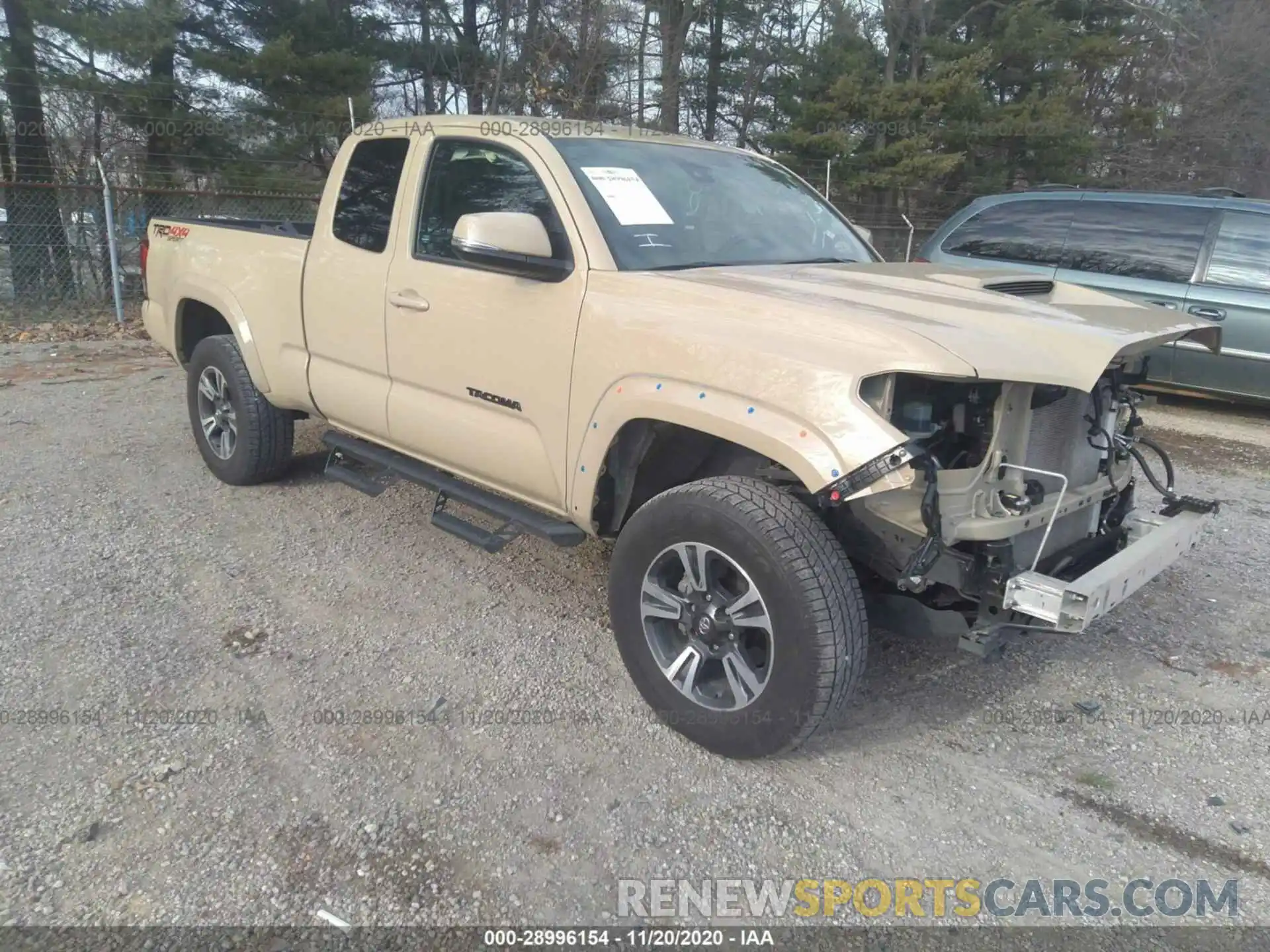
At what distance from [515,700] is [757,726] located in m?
0.93

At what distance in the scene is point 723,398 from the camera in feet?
9.09

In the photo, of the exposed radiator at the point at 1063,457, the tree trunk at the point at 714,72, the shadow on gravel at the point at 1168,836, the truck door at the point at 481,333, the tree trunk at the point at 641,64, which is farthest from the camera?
the tree trunk at the point at 714,72

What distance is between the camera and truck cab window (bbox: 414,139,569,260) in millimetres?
3588

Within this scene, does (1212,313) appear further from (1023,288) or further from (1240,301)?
(1023,288)

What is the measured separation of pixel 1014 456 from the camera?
2.71 metres

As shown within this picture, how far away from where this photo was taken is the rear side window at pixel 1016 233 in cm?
769

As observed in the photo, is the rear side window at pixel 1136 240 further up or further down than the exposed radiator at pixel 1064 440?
further up

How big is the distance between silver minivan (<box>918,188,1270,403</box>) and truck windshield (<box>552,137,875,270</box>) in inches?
142

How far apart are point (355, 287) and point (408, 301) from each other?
46cm

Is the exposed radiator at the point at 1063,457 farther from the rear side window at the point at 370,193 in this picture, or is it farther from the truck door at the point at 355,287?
the rear side window at the point at 370,193

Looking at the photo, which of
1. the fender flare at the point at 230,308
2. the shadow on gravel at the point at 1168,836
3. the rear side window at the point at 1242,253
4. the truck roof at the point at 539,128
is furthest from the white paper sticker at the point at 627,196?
the rear side window at the point at 1242,253

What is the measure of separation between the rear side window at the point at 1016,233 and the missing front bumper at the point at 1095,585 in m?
5.23

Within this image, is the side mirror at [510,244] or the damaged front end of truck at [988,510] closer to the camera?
the damaged front end of truck at [988,510]

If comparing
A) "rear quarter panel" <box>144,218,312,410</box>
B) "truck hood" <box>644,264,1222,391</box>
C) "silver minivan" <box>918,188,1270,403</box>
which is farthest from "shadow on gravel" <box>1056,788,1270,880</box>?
"silver minivan" <box>918,188,1270,403</box>
